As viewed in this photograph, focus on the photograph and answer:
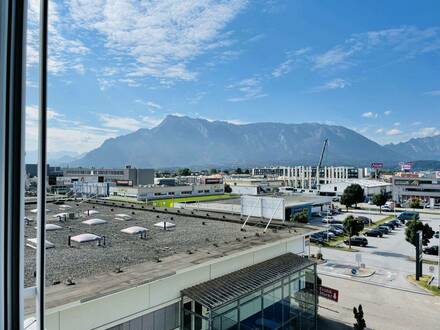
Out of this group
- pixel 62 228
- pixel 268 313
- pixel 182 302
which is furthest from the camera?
pixel 62 228

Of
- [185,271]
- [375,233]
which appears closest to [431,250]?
[375,233]

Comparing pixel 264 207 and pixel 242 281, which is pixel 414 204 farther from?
pixel 242 281

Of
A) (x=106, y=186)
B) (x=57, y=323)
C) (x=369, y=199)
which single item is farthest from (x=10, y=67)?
(x=369, y=199)

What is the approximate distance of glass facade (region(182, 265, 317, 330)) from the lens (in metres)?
6.59

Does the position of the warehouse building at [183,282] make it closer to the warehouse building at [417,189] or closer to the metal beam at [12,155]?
the metal beam at [12,155]

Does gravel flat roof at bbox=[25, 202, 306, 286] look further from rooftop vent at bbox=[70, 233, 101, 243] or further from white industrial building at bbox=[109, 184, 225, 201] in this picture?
white industrial building at bbox=[109, 184, 225, 201]

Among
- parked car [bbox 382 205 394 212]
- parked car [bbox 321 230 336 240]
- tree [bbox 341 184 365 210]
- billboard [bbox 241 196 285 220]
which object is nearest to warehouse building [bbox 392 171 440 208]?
parked car [bbox 382 205 394 212]

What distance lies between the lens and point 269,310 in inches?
309

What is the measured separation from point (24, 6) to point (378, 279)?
16995 millimetres

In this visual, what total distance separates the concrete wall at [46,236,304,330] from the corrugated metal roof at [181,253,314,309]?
180mm

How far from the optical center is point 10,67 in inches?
51.8

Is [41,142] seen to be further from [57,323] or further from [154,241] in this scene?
[154,241]

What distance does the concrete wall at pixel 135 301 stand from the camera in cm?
496

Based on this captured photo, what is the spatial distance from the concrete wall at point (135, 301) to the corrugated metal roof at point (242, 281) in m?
0.18
